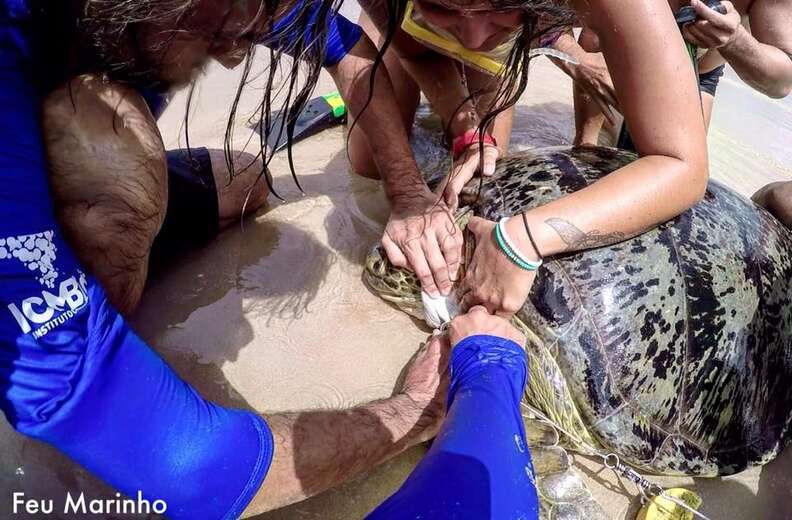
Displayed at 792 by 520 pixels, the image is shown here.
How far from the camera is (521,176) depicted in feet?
5.94

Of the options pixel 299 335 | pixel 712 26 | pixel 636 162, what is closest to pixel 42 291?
pixel 299 335

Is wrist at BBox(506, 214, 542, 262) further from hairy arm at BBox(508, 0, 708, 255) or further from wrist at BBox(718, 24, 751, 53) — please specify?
wrist at BBox(718, 24, 751, 53)

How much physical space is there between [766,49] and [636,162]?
3.83 ft

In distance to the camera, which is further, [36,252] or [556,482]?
[556,482]

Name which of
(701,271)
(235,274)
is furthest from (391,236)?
(701,271)

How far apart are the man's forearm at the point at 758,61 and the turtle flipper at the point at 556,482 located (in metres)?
1.57

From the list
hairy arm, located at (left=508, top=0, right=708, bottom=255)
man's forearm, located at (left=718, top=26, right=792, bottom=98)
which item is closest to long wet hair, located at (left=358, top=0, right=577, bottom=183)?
hairy arm, located at (left=508, top=0, right=708, bottom=255)

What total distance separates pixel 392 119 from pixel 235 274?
30.4 inches

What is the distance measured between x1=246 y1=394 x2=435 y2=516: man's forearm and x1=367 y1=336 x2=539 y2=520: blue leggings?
0.19m

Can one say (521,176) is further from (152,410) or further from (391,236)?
(152,410)

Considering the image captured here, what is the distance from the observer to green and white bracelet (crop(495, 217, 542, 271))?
1411mm

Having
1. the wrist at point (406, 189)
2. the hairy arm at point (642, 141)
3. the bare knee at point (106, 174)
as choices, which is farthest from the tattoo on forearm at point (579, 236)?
the bare knee at point (106, 174)

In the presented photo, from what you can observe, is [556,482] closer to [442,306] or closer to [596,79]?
[442,306]

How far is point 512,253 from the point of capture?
142 cm
